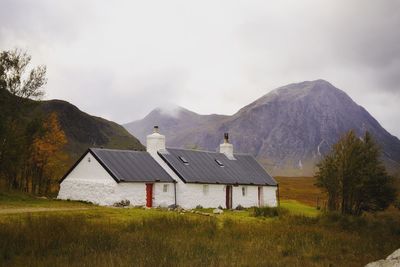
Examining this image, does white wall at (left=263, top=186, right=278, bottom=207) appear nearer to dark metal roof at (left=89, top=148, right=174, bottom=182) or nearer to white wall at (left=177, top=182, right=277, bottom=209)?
white wall at (left=177, top=182, right=277, bottom=209)

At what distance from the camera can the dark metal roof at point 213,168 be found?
4657cm

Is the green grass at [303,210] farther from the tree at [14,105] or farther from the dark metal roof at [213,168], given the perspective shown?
the tree at [14,105]

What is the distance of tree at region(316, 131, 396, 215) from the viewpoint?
A: 4428 centimetres

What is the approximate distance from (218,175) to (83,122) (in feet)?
375

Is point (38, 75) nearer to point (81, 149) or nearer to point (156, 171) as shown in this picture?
point (156, 171)

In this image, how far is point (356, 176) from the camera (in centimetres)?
4409

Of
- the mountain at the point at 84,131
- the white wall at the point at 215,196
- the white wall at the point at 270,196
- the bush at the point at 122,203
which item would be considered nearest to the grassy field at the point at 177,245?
the bush at the point at 122,203

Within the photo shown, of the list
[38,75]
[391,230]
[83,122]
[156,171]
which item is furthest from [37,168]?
[83,122]

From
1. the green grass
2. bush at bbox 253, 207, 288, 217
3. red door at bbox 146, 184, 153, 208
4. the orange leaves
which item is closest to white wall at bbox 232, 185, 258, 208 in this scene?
the green grass

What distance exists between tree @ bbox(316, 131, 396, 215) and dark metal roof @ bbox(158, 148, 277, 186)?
8.29 metres

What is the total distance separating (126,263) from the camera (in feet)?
41.7

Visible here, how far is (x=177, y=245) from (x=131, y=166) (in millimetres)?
27485

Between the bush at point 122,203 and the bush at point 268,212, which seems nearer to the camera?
the bush at point 268,212

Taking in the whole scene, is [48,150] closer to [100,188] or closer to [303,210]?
[100,188]
